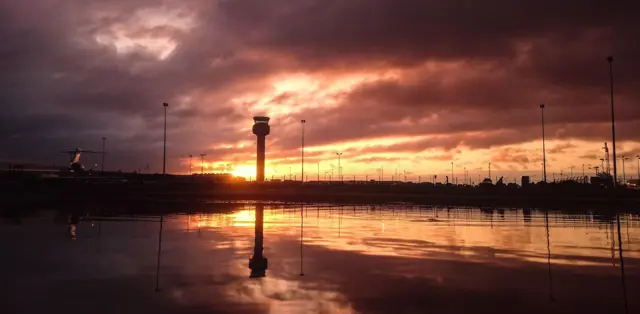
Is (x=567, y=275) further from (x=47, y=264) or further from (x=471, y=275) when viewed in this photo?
(x=47, y=264)

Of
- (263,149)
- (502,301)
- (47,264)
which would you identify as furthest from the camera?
(263,149)

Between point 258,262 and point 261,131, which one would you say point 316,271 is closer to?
point 258,262

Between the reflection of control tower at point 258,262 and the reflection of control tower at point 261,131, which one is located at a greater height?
the reflection of control tower at point 261,131

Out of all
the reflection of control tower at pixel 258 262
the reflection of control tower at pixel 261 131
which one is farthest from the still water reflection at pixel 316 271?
the reflection of control tower at pixel 261 131

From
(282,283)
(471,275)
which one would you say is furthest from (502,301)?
(282,283)

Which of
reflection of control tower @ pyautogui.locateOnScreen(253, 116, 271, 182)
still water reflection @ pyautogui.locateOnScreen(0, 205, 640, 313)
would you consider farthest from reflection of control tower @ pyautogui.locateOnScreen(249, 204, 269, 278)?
reflection of control tower @ pyautogui.locateOnScreen(253, 116, 271, 182)

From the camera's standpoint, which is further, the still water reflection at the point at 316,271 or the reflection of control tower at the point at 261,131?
the reflection of control tower at the point at 261,131

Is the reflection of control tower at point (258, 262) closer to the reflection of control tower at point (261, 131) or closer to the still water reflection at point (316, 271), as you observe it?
the still water reflection at point (316, 271)

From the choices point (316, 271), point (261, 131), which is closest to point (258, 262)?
point (316, 271)

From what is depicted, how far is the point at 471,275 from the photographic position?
47.3 feet

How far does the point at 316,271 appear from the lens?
1502cm

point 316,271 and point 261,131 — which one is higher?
point 261,131

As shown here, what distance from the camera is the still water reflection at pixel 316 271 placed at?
434 inches

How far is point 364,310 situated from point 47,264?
11.1 m
